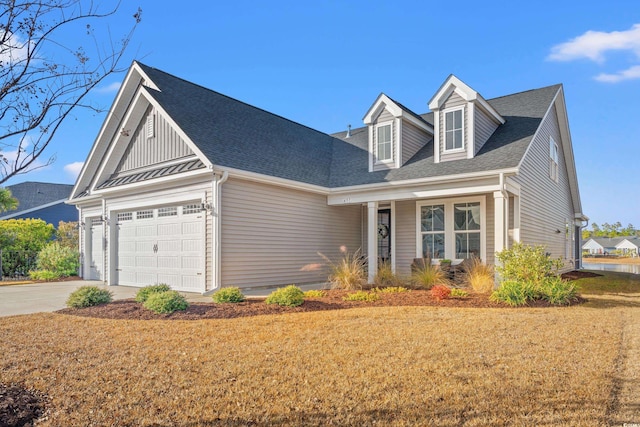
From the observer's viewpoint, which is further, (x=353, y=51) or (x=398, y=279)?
(x=353, y=51)

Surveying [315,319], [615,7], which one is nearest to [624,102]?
[615,7]

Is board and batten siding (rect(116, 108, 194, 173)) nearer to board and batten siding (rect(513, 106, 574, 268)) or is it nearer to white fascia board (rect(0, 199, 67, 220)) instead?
board and batten siding (rect(513, 106, 574, 268))

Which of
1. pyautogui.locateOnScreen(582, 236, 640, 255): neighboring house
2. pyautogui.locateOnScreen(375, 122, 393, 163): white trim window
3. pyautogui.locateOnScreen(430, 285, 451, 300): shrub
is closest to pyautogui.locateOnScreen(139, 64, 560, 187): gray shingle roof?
pyautogui.locateOnScreen(375, 122, 393, 163): white trim window

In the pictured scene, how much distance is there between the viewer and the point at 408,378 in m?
3.88

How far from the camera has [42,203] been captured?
27141 millimetres

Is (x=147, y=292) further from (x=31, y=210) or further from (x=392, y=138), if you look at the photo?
(x=31, y=210)

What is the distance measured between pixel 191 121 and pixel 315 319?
7.34 meters

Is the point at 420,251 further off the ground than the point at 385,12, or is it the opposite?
the point at 385,12

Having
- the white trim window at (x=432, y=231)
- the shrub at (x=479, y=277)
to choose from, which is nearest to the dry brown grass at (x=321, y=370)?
the shrub at (x=479, y=277)

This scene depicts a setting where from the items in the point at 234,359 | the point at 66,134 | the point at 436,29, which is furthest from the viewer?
the point at 436,29

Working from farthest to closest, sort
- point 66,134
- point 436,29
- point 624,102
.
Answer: point 624,102 < point 436,29 < point 66,134

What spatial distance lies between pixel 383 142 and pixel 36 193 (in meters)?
25.9

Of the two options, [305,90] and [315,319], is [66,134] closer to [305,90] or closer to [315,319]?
[315,319]

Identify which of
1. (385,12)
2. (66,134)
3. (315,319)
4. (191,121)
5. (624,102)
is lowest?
(315,319)
